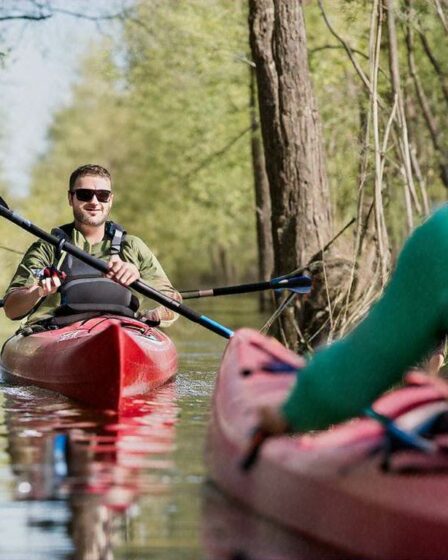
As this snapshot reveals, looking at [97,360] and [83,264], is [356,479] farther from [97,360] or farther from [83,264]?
[83,264]

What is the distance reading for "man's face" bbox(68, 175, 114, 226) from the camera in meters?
10.6

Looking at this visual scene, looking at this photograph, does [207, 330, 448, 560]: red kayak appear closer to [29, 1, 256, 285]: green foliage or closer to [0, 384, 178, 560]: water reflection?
[0, 384, 178, 560]: water reflection

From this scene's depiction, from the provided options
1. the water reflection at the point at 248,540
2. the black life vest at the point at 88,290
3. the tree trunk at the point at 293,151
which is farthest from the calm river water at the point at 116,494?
the tree trunk at the point at 293,151

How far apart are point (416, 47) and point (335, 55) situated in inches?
55.6

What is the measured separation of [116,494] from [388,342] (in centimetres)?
153

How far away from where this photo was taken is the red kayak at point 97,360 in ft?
31.0

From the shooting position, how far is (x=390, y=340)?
481cm

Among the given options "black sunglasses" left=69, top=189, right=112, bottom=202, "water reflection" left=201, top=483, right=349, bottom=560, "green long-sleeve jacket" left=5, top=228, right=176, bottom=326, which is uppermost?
"black sunglasses" left=69, top=189, right=112, bottom=202

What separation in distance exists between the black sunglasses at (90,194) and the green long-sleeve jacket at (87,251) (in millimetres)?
261

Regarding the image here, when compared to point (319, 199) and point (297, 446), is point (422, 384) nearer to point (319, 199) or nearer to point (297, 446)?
point (297, 446)

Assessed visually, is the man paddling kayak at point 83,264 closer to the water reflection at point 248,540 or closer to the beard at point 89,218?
the beard at point 89,218

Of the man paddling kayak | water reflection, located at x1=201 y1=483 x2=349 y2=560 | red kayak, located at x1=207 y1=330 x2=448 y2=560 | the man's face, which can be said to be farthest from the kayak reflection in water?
the man's face

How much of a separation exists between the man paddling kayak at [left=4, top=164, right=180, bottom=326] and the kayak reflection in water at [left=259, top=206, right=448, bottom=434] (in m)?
5.45

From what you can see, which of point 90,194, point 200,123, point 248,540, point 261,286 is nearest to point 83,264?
point 90,194
